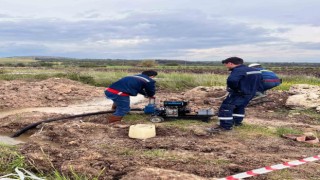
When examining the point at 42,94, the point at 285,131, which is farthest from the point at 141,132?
the point at 42,94

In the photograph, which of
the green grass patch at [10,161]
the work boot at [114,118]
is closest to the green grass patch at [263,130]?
the work boot at [114,118]

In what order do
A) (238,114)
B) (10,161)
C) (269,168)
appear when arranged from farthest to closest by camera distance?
(238,114) < (10,161) < (269,168)

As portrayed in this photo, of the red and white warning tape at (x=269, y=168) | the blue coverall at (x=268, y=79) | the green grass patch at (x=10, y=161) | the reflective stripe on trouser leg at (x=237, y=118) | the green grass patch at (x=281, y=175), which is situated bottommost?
the green grass patch at (x=10, y=161)

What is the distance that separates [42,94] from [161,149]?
9.38 metres

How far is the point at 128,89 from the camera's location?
32.3 ft

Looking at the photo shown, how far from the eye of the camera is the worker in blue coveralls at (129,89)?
9.76 m

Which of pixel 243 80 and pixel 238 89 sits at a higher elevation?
pixel 243 80

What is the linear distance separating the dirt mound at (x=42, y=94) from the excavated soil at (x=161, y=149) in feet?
10.0

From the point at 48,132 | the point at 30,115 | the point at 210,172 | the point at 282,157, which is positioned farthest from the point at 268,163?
the point at 30,115

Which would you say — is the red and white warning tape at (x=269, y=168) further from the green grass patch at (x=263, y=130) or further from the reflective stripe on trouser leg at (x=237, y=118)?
the reflective stripe on trouser leg at (x=237, y=118)

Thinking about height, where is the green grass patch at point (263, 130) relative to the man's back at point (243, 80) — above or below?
below

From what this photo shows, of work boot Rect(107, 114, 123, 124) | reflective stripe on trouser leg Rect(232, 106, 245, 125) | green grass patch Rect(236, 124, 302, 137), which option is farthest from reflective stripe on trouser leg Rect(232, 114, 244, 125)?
work boot Rect(107, 114, 123, 124)

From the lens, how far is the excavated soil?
5.93 metres

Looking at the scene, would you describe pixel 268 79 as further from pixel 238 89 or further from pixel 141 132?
pixel 141 132
